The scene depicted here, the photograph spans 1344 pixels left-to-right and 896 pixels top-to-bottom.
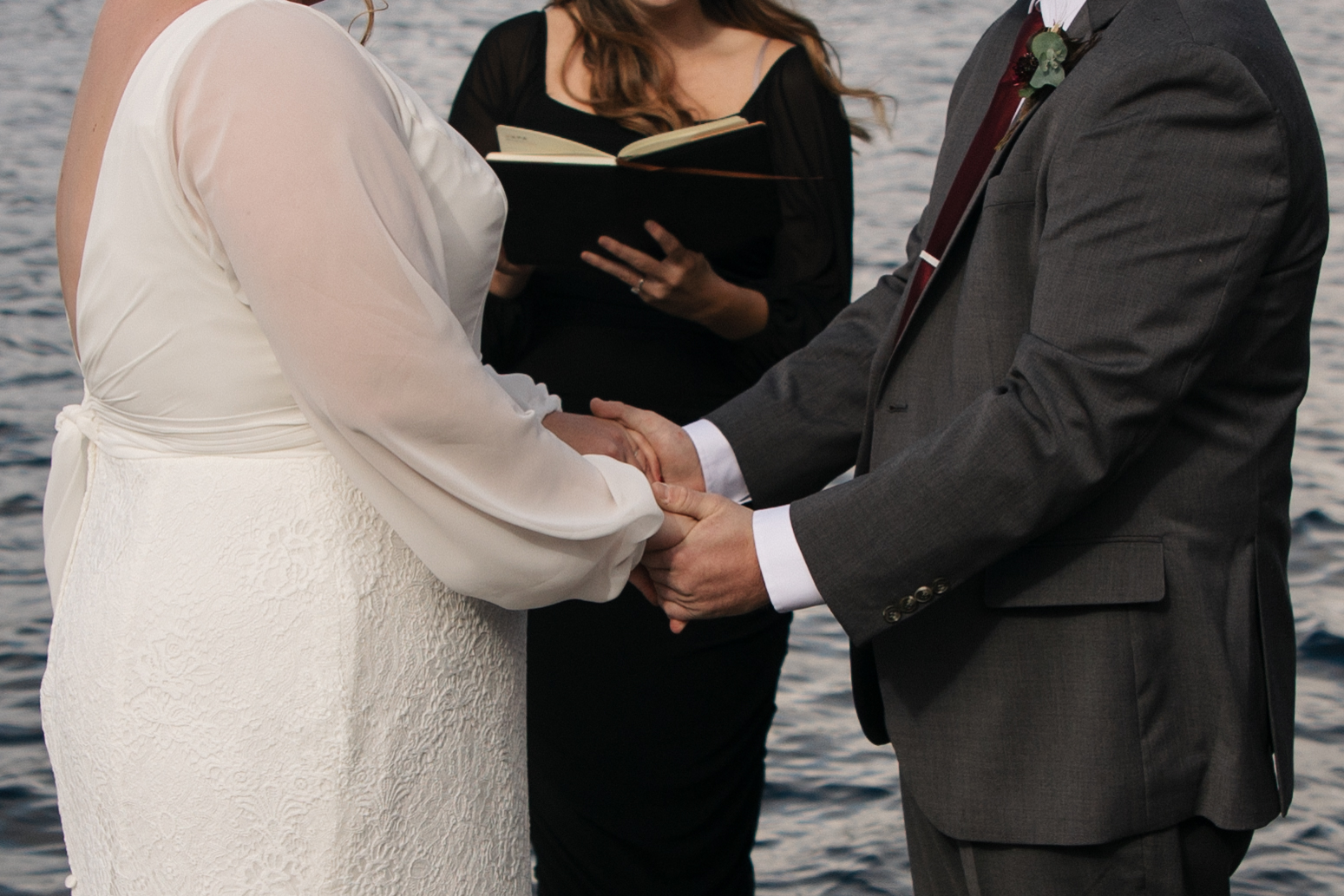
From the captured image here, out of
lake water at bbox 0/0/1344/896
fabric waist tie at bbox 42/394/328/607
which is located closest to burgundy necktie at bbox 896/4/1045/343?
fabric waist tie at bbox 42/394/328/607

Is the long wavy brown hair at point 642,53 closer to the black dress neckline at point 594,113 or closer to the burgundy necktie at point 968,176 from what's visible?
the black dress neckline at point 594,113

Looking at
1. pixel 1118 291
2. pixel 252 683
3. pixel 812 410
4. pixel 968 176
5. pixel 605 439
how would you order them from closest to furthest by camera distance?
pixel 252 683, pixel 1118 291, pixel 968 176, pixel 605 439, pixel 812 410

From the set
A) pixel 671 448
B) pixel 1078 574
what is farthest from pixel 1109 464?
pixel 671 448

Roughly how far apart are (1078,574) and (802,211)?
4.01ft

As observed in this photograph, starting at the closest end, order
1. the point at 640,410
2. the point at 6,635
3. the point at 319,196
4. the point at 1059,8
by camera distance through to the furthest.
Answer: the point at 319,196, the point at 1059,8, the point at 640,410, the point at 6,635

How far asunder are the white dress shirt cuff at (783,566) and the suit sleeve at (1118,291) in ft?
0.61

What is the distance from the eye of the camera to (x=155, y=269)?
1465 mm

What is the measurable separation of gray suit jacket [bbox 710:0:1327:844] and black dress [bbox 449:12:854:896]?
0.82 m

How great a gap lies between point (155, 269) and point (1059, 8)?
1.11 metres

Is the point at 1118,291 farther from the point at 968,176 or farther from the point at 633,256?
the point at 633,256

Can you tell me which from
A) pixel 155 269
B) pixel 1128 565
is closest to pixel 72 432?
pixel 155 269

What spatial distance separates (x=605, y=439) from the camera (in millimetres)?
2088

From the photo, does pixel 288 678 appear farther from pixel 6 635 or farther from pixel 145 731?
pixel 6 635

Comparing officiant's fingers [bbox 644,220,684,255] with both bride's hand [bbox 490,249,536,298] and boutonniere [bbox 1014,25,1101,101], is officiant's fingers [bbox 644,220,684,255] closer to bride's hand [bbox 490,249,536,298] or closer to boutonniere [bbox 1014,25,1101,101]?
bride's hand [bbox 490,249,536,298]
